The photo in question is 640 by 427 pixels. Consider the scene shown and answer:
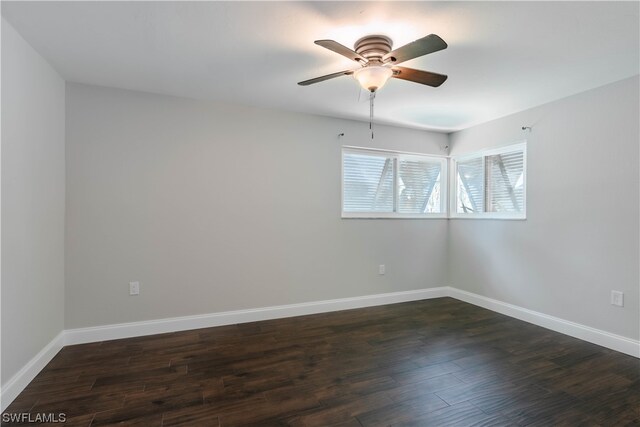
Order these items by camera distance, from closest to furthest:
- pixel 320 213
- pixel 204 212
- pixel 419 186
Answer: pixel 204 212 < pixel 320 213 < pixel 419 186

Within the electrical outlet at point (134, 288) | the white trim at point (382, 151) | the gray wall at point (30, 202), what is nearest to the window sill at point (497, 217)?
the white trim at point (382, 151)

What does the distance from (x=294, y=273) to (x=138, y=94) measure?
2378mm

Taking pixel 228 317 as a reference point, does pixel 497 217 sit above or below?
above

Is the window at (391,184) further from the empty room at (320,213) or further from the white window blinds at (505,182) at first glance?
the white window blinds at (505,182)

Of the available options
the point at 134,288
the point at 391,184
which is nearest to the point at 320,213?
the point at 391,184

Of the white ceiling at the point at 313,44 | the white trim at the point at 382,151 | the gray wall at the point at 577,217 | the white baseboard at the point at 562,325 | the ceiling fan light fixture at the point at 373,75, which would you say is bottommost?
the white baseboard at the point at 562,325

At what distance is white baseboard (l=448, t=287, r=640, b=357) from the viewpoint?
8.61ft

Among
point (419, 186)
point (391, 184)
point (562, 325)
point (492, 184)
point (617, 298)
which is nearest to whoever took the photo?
point (617, 298)

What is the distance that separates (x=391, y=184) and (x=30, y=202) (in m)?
3.60

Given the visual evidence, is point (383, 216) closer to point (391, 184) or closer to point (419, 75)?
point (391, 184)

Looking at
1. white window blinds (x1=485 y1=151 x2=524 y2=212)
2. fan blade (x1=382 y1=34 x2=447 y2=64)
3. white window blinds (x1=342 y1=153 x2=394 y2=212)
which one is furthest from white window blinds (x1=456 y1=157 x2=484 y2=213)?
fan blade (x1=382 y1=34 x2=447 y2=64)

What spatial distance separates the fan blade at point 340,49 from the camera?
165cm

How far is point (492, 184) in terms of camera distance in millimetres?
3895

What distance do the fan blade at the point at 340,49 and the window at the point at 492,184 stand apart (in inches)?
99.2
